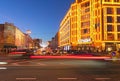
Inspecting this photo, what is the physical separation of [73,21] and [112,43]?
31454 mm

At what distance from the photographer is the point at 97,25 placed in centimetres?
10675

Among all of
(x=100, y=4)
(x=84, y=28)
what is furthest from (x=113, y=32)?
(x=84, y=28)

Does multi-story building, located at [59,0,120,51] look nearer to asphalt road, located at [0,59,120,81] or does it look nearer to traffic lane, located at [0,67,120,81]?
asphalt road, located at [0,59,120,81]

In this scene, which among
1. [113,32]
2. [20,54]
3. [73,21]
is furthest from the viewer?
[73,21]

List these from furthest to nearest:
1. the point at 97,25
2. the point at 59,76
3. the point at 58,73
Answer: the point at 97,25 < the point at 58,73 < the point at 59,76

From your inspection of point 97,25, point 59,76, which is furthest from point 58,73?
point 97,25

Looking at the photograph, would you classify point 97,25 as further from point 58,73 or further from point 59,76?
point 59,76

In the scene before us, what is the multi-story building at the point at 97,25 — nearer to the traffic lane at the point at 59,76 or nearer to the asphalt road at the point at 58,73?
the asphalt road at the point at 58,73

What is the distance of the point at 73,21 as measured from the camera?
130 metres

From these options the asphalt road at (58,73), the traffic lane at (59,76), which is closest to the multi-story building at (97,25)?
the asphalt road at (58,73)

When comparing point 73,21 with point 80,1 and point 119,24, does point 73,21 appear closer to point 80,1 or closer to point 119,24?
point 80,1

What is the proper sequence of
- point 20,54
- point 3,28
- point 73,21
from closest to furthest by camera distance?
point 20,54 < point 3,28 < point 73,21

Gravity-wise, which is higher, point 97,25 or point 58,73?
point 97,25

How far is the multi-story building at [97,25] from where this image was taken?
338 feet
